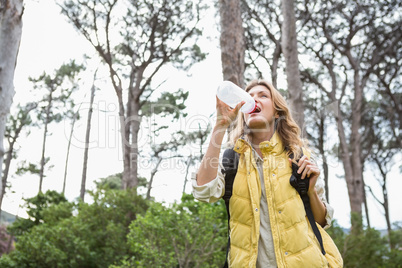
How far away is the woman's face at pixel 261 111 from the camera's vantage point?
1.84 metres

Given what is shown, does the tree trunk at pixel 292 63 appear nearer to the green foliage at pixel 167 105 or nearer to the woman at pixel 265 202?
the woman at pixel 265 202

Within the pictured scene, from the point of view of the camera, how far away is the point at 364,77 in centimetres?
1250

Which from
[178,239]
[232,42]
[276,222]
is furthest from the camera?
[178,239]

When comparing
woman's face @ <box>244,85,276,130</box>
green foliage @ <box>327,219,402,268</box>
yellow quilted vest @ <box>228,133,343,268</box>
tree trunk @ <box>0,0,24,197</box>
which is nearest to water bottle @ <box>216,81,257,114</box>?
woman's face @ <box>244,85,276,130</box>

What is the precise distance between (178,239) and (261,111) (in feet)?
10.1

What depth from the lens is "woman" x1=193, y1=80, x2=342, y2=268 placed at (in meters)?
1.56

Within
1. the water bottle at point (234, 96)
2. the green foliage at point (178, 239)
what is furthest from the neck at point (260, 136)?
the green foliage at point (178, 239)

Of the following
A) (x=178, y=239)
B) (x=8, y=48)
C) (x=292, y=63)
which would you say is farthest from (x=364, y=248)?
(x=8, y=48)

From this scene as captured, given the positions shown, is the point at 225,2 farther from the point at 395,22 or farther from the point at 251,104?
the point at 395,22

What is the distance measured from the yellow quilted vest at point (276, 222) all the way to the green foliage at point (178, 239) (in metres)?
2.92

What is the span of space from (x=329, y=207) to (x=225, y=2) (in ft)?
11.4

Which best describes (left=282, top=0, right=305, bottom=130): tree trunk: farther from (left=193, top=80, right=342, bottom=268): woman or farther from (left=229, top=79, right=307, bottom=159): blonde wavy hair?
(left=193, top=80, right=342, bottom=268): woman

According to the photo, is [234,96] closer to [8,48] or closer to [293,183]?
[293,183]

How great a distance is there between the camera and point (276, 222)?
159 centimetres
